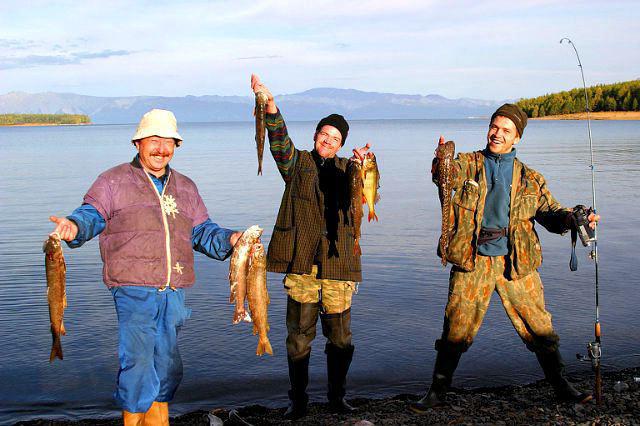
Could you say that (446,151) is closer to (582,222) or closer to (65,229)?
(582,222)

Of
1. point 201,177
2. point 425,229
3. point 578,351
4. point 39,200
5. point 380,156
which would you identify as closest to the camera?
point 578,351

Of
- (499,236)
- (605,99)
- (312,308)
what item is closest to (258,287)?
(312,308)

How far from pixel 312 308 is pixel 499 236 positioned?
69.2 inches

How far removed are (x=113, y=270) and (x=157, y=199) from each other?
62 cm

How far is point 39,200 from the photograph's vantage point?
85.2ft

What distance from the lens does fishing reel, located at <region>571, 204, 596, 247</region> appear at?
649 cm

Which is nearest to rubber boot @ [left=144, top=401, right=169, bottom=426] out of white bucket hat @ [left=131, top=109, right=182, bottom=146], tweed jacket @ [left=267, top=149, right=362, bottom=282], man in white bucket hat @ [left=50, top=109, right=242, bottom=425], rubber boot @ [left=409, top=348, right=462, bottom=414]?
man in white bucket hat @ [left=50, top=109, right=242, bottom=425]

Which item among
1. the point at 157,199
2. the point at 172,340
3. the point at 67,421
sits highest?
the point at 157,199

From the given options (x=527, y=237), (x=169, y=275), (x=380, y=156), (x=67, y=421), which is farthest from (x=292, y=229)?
(x=380, y=156)

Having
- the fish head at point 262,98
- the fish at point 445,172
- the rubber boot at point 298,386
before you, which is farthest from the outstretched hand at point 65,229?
the fish at point 445,172

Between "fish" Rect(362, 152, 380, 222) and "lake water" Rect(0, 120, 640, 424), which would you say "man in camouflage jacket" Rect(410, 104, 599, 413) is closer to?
"fish" Rect(362, 152, 380, 222)

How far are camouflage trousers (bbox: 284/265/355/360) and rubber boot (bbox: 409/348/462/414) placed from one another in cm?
87

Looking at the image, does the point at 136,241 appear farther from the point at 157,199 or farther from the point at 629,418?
the point at 629,418

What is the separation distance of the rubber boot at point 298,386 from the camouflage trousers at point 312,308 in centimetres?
7
